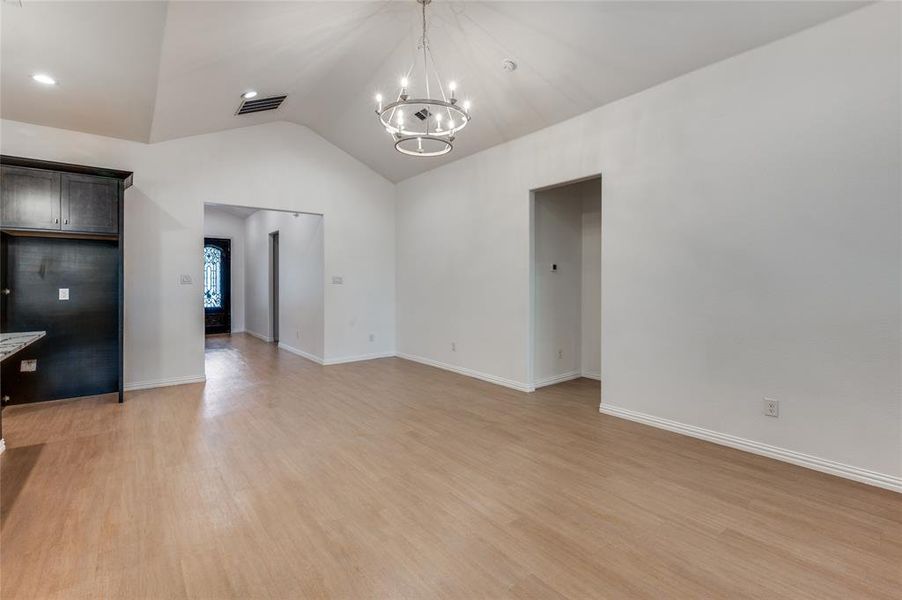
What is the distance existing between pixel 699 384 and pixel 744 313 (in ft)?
2.29

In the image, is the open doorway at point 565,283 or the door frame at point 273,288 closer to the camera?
the open doorway at point 565,283

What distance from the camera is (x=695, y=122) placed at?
3494 millimetres

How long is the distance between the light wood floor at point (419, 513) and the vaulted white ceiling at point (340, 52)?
311 cm

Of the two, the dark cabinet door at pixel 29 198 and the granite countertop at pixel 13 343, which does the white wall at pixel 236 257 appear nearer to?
the dark cabinet door at pixel 29 198

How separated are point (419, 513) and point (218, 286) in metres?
10.2

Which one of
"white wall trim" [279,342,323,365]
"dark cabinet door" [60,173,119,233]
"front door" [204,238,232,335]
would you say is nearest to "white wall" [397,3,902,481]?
"white wall trim" [279,342,323,365]

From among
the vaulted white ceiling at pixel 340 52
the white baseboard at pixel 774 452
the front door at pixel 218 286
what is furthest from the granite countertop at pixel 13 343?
the front door at pixel 218 286

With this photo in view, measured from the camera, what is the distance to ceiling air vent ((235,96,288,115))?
489 cm

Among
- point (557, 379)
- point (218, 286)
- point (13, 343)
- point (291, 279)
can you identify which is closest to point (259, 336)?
point (218, 286)

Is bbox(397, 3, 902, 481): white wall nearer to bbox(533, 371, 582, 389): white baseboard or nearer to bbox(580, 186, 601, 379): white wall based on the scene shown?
bbox(533, 371, 582, 389): white baseboard

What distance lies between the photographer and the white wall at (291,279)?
697cm

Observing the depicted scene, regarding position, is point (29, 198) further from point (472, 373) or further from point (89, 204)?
point (472, 373)

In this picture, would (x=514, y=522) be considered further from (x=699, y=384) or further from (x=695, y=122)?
(x=695, y=122)

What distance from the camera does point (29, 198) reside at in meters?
4.09
